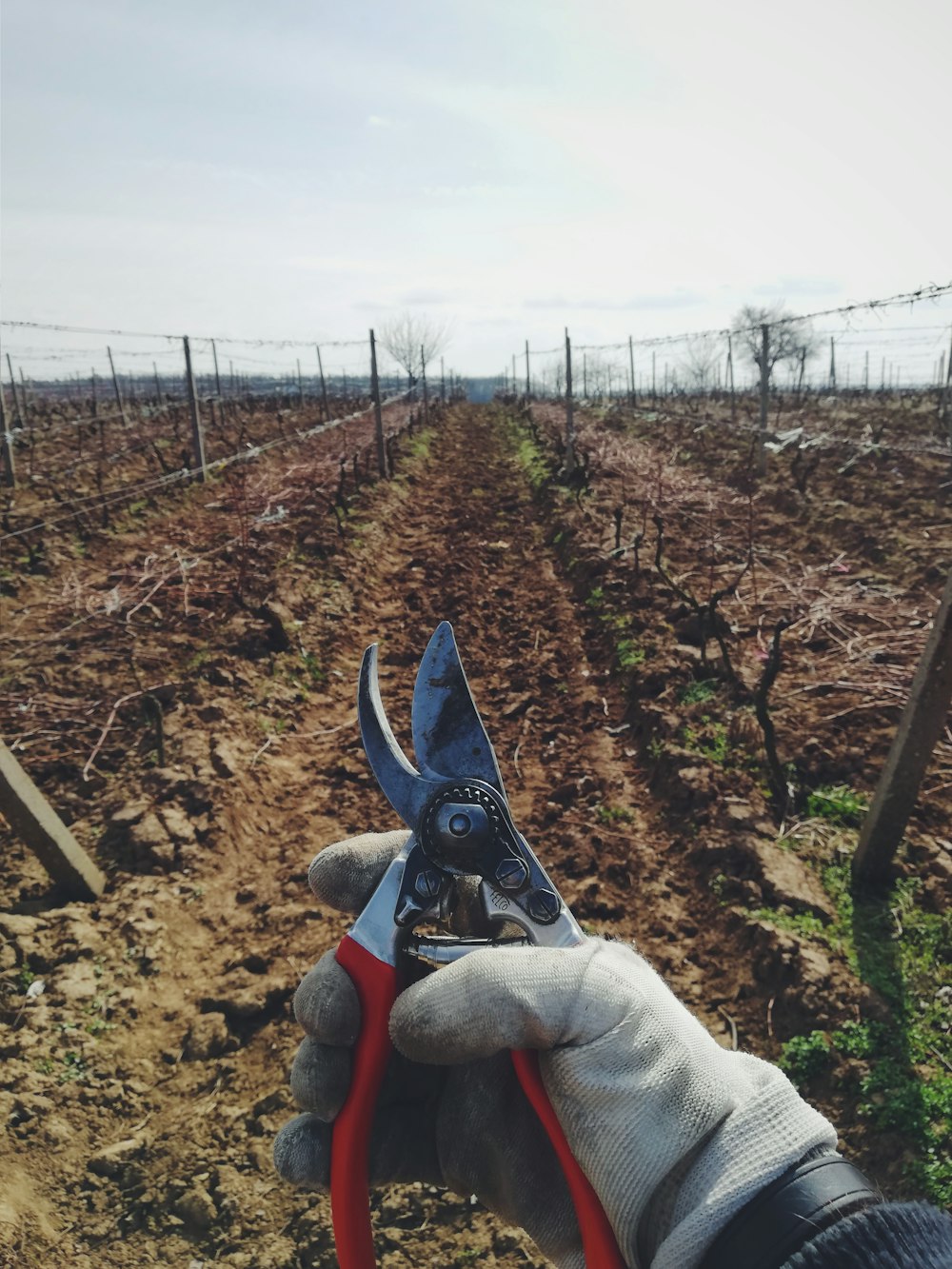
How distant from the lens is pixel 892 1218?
854mm

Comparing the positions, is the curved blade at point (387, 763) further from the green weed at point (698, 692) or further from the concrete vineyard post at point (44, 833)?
the green weed at point (698, 692)

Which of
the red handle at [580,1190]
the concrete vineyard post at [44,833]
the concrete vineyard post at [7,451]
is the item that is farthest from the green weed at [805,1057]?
the concrete vineyard post at [7,451]

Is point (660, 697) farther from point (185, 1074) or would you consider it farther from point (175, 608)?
point (175, 608)

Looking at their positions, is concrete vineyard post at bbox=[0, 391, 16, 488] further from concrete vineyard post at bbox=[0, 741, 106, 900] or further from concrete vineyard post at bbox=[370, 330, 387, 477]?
concrete vineyard post at bbox=[0, 741, 106, 900]

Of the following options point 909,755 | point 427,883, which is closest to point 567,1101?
point 427,883

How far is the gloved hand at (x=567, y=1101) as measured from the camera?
1118 mm

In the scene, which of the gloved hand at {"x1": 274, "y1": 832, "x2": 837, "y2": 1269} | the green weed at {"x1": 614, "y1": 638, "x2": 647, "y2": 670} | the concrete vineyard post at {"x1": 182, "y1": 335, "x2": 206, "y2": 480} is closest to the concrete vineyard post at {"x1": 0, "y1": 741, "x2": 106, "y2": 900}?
the gloved hand at {"x1": 274, "y1": 832, "x2": 837, "y2": 1269}

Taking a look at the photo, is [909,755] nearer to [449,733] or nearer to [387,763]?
[449,733]

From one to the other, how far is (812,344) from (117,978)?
55.6 m

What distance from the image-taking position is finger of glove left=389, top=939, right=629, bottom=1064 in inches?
49.5

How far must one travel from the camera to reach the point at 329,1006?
1.37 metres

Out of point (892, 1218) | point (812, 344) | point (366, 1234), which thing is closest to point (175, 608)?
point (366, 1234)

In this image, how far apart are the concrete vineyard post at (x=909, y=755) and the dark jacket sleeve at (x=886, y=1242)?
2.57 meters

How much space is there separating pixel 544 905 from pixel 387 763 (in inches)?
18.6
